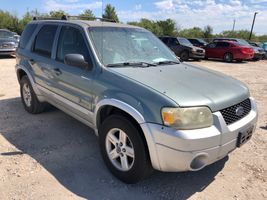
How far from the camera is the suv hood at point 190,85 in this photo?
2.94 m

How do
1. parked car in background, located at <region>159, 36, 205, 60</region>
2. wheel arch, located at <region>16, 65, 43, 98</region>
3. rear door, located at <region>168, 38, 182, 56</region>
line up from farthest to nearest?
rear door, located at <region>168, 38, 182, 56</region> → parked car in background, located at <region>159, 36, 205, 60</region> → wheel arch, located at <region>16, 65, 43, 98</region>

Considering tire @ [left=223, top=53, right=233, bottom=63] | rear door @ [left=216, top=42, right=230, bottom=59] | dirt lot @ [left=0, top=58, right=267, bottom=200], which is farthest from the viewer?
rear door @ [left=216, top=42, right=230, bottom=59]

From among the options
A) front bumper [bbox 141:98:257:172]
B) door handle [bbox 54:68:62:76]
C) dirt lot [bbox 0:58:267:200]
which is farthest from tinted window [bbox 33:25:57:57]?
front bumper [bbox 141:98:257:172]

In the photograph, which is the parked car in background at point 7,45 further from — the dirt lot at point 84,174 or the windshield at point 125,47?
the windshield at point 125,47

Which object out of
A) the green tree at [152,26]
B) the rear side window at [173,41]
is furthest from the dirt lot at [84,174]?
the green tree at [152,26]

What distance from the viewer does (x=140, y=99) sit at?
9.76 ft

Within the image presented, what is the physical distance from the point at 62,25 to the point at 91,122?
1740 mm

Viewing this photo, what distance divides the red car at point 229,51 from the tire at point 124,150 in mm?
17163

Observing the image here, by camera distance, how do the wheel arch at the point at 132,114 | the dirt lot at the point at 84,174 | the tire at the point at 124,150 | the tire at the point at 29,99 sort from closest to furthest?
the wheel arch at the point at 132,114, the tire at the point at 124,150, the dirt lot at the point at 84,174, the tire at the point at 29,99

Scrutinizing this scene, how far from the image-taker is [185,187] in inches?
131

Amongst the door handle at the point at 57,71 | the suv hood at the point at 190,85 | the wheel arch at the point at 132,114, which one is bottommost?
the wheel arch at the point at 132,114

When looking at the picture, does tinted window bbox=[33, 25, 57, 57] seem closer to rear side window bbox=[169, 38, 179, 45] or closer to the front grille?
the front grille

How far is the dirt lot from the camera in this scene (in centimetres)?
319

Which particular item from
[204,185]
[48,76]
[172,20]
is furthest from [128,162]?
[172,20]
